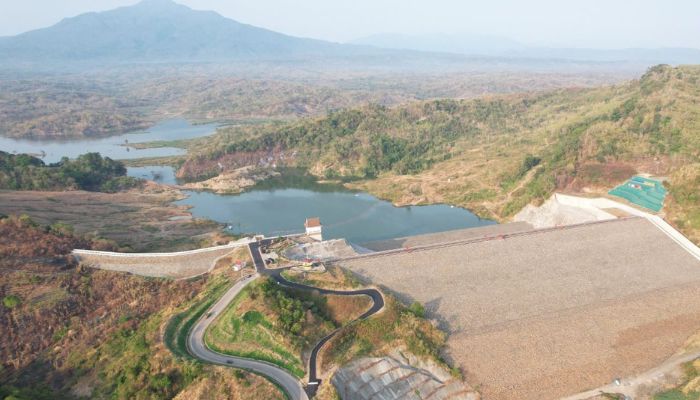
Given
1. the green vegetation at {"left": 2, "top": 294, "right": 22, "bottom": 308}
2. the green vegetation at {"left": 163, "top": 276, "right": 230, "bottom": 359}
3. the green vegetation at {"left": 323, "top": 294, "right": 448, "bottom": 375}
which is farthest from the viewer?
the green vegetation at {"left": 2, "top": 294, "right": 22, "bottom": 308}

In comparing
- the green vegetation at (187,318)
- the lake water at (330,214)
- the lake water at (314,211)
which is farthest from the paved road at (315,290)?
the lake water at (314,211)

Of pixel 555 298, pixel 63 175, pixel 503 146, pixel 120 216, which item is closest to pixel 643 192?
pixel 555 298

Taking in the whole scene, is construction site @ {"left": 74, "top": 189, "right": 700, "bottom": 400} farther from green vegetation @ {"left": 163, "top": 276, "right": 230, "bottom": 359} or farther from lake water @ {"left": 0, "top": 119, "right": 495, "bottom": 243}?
lake water @ {"left": 0, "top": 119, "right": 495, "bottom": 243}

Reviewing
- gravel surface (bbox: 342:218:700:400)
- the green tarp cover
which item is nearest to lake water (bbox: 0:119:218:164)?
gravel surface (bbox: 342:218:700:400)

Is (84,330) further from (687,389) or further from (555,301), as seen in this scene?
(687,389)

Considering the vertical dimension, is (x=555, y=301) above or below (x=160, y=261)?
below

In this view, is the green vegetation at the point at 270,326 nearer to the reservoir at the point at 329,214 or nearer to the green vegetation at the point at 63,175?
the reservoir at the point at 329,214
